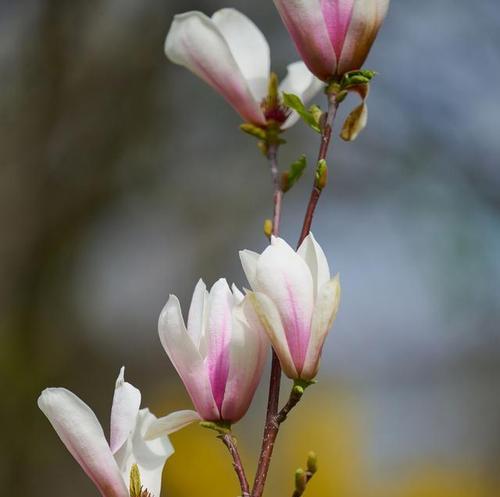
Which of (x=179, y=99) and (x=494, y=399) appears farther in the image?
(x=179, y=99)

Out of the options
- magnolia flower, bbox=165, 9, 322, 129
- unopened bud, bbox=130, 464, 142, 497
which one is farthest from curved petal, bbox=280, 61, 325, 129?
unopened bud, bbox=130, 464, 142, 497

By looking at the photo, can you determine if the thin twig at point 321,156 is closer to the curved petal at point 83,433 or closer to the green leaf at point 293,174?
the green leaf at point 293,174

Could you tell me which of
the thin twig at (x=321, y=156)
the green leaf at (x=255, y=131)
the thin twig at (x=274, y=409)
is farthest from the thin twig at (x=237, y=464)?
the green leaf at (x=255, y=131)

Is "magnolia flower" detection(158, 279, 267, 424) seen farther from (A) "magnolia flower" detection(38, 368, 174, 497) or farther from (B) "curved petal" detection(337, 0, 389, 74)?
(B) "curved petal" detection(337, 0, 389, 74)

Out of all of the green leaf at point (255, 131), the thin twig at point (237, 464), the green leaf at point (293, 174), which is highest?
the green leaf at point (255, 131)

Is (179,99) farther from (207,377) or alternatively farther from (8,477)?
(207,377)

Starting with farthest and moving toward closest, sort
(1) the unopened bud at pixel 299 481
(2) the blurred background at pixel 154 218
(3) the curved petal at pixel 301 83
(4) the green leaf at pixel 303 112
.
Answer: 1. (2) the blurred background at pixel 154 218
2. (3) the curved petal at pixel 301 83
3. (4) the green leaf at pixel 303 112
4. (1) the unopened bud at pixel 299 481

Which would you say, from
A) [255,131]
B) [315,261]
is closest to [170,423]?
[315,261]

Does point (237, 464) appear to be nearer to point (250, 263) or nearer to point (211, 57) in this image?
point (250, 263)

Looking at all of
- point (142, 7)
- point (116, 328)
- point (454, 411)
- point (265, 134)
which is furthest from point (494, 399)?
point (265, 134)
